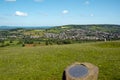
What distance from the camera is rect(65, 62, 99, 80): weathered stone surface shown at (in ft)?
50.2

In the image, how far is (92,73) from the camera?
1572 centimetres

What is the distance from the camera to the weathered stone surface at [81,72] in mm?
15297

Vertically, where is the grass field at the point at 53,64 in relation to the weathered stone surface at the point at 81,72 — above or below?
below

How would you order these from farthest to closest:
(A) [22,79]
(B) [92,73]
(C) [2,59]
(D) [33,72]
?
(C) [2,59]
(D) [33,72]
(A) [22,79]
(B) [92,73]

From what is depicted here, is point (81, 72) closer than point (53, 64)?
Yes

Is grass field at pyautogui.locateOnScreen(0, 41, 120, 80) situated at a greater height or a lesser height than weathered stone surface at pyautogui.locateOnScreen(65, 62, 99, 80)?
lesser

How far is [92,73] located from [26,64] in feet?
48.5

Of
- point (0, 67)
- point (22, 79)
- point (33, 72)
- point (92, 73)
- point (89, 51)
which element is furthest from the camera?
point (89, 51)

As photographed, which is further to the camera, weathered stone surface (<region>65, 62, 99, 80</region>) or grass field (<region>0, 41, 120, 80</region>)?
grass field (<region>0, 41, 120, 80</region>)

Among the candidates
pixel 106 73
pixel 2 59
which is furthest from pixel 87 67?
pixel 2 59

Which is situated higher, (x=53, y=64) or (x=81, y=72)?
(x=81, y=72)

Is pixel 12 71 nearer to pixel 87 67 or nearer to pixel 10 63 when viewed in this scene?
pixel 10 63

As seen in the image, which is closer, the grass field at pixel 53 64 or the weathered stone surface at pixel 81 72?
the weathered stone surface at pixel 81 72

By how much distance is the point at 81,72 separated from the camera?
16031mm
